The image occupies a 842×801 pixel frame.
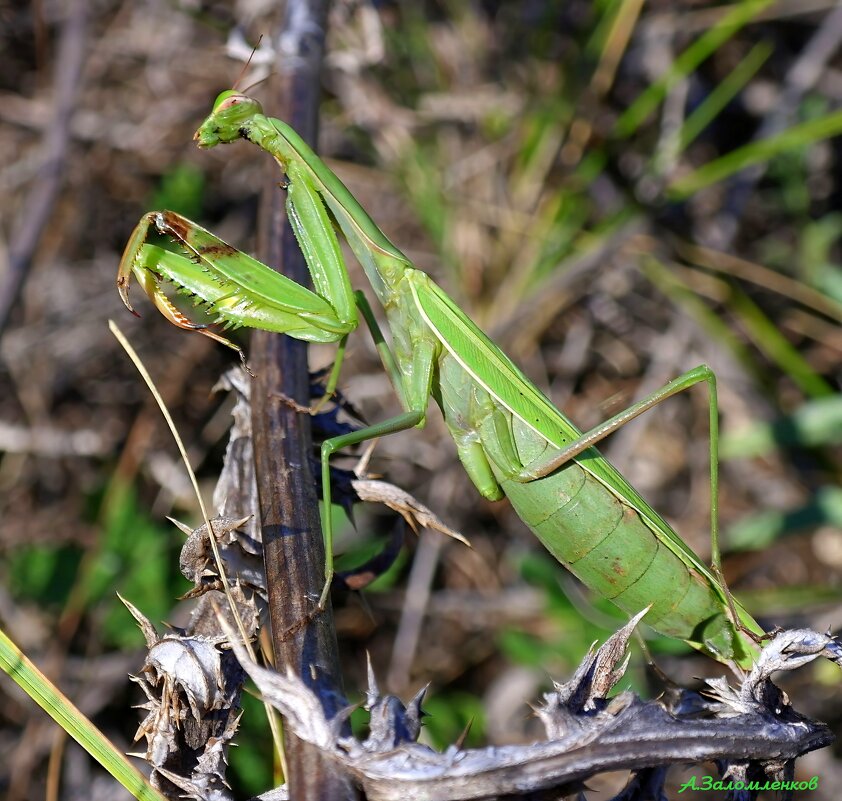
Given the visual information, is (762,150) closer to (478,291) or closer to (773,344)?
(773,344)

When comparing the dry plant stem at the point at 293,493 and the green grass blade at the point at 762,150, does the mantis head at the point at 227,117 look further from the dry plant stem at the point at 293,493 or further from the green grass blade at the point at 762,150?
the green grass blade at the point at 762,150

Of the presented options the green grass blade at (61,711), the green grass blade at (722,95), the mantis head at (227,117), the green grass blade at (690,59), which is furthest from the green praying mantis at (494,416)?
the green grass blade at (722,95)

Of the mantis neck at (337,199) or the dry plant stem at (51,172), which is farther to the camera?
the dry plant stem at (51,172)

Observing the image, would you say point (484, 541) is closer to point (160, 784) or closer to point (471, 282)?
point (471, 282)

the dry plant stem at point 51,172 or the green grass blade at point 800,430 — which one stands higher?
the dry plant stem at point 51,172

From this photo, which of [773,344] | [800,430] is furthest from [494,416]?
[773,344]

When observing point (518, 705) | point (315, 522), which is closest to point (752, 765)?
point (315, 522)
